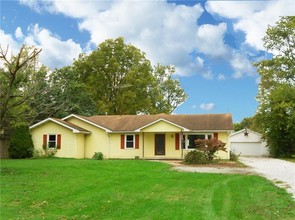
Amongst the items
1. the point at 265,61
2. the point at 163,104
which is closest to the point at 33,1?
the point at 265,61

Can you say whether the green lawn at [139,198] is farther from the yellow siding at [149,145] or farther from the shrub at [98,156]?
the yellow siding at [149,145]

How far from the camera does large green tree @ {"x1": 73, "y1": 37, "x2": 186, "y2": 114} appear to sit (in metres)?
47.2

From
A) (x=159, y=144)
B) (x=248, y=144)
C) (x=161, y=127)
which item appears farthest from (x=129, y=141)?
(x=248, y=144)

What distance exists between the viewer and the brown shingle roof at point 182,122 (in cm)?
3100

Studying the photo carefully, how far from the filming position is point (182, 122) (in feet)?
107

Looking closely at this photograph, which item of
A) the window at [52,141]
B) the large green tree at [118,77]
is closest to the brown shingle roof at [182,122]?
the window at [52,141]

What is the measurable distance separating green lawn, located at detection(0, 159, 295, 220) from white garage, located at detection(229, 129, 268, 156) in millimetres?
32984

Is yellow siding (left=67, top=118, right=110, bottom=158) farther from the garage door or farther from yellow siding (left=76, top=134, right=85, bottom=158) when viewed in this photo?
the garage door

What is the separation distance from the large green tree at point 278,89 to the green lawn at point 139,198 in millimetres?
24269

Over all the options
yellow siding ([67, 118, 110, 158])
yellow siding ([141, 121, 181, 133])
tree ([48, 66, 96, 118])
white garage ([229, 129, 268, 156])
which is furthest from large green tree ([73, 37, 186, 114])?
yellow siding ([141, 121, 181, 133])

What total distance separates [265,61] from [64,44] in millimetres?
25835

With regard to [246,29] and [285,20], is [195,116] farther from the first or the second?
[246,29]

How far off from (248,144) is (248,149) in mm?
630

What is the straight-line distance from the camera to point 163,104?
55.1 meters
